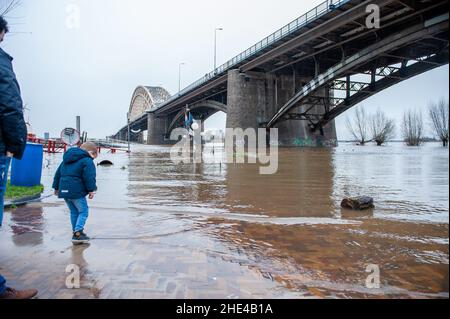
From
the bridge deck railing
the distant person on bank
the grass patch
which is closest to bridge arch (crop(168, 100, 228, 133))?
the bridge deck railing

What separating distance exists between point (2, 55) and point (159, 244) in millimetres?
2784

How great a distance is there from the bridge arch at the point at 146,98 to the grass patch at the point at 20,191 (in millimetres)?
87975

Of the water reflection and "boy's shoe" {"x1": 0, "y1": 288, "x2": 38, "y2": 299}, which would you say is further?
the water reflection

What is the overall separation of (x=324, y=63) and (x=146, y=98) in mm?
84249

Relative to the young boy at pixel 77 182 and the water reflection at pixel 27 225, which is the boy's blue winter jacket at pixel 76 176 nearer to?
the young boy at pixel 77 182

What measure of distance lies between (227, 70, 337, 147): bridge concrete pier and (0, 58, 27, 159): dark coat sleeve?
42797 mm

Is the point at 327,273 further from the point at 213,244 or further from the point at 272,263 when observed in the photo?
the point at 213,244

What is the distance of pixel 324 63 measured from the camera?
43.1m

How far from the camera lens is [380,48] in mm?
27484

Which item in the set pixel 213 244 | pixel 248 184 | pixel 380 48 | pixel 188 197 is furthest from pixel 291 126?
pixel 213 244

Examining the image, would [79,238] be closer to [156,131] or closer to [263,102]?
[263,102]

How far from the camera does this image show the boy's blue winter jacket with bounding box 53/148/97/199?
4.74 meters
